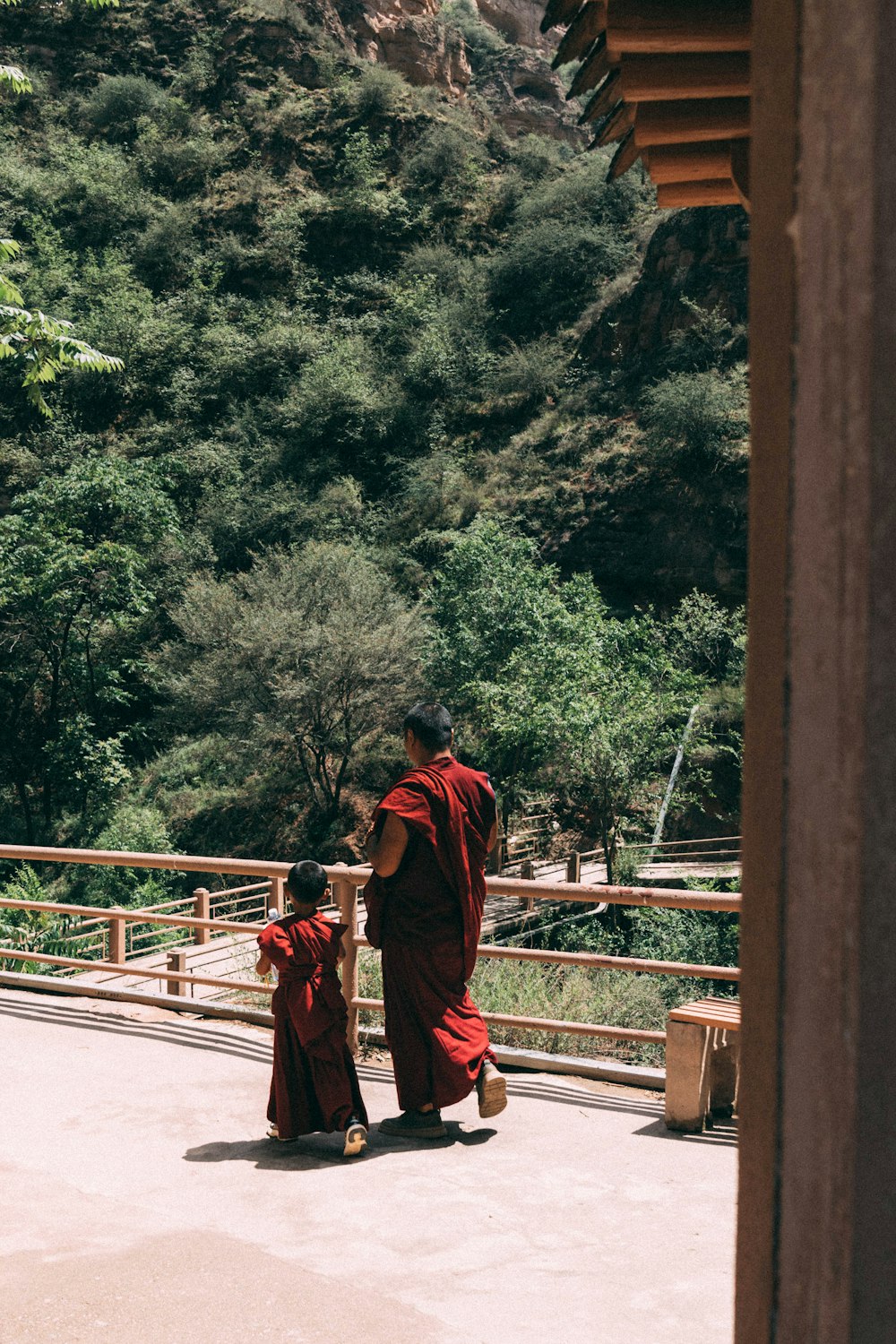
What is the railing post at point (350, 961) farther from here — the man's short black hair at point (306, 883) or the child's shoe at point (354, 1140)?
the child's shoe at point (354, 1140)

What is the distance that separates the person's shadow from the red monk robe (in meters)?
0.17

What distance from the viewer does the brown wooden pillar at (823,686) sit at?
894mm

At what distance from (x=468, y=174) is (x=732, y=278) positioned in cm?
1310

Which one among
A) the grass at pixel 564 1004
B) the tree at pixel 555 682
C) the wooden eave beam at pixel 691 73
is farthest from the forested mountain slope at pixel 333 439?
the wooden eave beam at pixel 691 73

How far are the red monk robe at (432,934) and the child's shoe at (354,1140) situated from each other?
0.74 ft

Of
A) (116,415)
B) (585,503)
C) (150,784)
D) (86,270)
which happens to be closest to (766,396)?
(150,784)

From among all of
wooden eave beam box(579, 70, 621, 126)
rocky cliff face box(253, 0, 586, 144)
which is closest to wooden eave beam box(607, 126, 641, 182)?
wooden eave beam box(579, 70, 621, 126)

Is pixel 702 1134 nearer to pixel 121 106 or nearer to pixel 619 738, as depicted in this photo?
pixel 619 738

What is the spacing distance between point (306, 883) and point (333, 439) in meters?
26.7

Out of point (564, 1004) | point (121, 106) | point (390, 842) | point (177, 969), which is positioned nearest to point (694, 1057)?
point (390, 842)

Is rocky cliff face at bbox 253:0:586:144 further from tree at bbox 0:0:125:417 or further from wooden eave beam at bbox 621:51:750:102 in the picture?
wooden eave beam at bbox 621:51:750:102

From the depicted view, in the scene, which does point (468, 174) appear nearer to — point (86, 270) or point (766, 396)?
point (86, 270)

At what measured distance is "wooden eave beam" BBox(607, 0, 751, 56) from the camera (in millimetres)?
2287

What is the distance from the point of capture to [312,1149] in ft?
14.5
